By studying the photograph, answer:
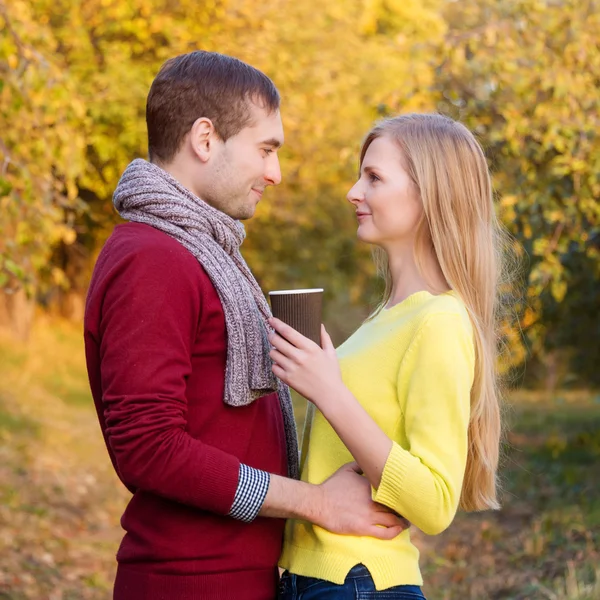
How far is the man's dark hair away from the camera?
2.18 metres

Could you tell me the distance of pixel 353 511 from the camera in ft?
6.77

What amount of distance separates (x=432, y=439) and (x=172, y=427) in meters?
0.56

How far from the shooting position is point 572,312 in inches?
366

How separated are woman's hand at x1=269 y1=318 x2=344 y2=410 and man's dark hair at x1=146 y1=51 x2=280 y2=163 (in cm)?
50

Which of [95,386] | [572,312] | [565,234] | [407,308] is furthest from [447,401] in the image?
[572,312]

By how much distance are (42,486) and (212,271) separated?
6.76 metres

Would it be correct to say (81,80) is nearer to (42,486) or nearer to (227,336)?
(42,486)

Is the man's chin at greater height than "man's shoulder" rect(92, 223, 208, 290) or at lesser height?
greater

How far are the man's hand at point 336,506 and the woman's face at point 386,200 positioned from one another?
61cm

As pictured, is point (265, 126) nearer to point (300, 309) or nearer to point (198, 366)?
point (300, 309)

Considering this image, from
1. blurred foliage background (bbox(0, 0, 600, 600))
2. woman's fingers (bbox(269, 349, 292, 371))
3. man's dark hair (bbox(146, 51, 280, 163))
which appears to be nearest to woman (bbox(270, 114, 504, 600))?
woman's fingers (bbox(269, 349, 292, 371))

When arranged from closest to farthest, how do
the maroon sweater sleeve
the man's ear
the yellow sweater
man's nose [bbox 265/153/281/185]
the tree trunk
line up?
1. the maroon sweater sleeve
2. the yellow sweater
3. the man's ear
4. man's nose [bbox 265/153/281/185]
5. the tree trunk

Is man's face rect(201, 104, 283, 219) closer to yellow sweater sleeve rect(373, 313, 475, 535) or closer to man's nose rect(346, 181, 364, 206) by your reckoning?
man's nose rect(346, 181, 364, 206)

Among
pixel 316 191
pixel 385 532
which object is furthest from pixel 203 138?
pixel 316 191
